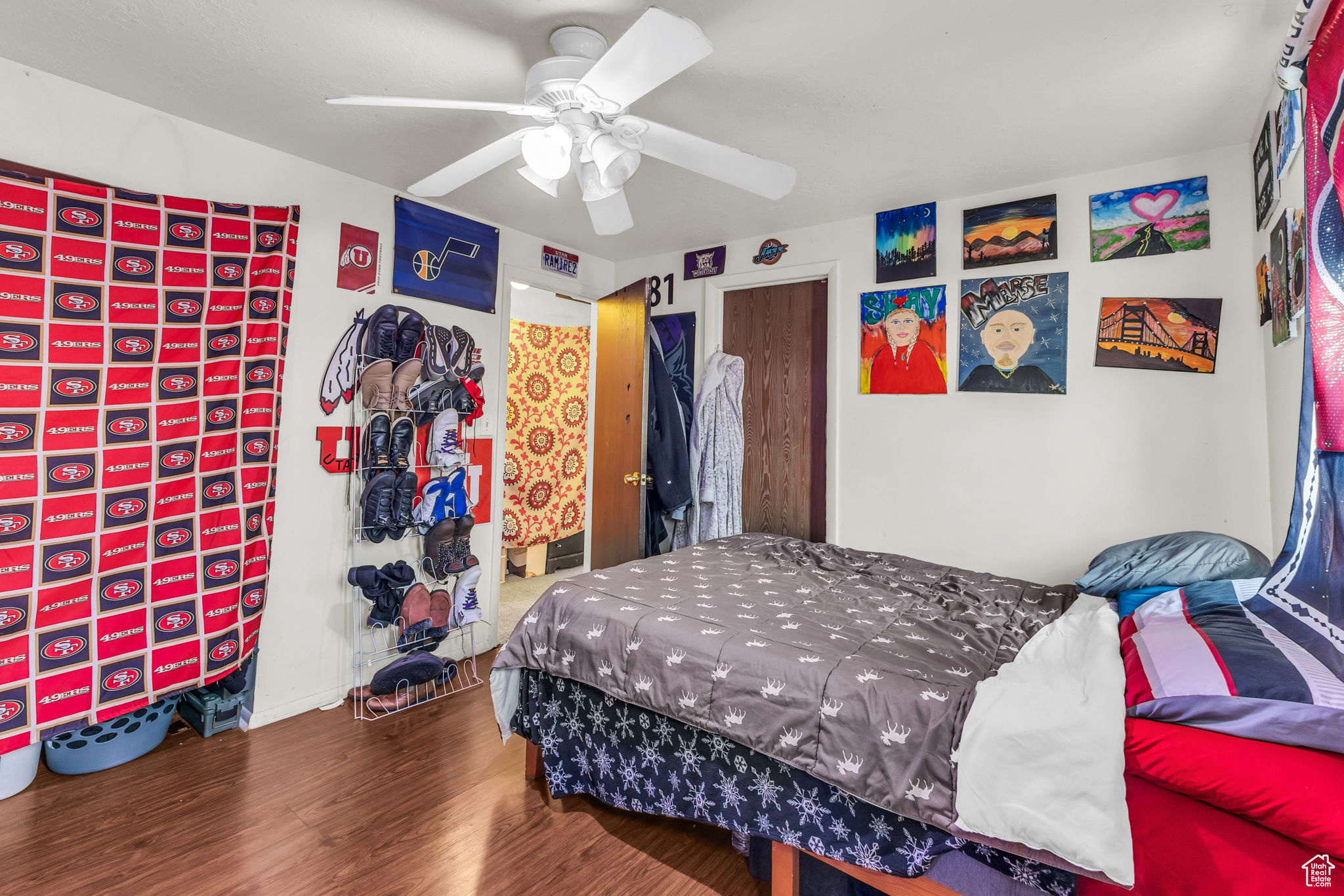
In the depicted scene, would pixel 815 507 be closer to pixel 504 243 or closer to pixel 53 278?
pixel 504 243

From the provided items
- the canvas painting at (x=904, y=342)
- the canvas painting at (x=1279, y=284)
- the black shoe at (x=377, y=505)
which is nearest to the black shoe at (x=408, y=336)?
the black shoe at (x=377, y=505)

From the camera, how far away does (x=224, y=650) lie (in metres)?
2.33

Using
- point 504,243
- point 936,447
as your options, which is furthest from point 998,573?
point 504,243

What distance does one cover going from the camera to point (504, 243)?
339cm

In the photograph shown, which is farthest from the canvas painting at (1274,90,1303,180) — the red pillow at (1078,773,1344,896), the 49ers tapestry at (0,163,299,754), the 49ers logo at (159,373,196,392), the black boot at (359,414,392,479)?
the 49ers logo at (159,373,196,392)

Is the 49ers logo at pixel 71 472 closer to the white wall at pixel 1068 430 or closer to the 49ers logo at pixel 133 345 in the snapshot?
the 49ers logo at pixel 133 345

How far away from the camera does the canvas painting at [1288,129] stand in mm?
1559

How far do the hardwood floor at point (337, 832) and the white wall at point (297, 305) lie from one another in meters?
0.43

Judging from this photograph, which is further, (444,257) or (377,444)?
(444,257)

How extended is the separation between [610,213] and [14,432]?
2109 mm

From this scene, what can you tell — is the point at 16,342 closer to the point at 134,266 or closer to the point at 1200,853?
the point at 134,266

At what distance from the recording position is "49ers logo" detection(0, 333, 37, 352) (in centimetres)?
188

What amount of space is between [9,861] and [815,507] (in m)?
3.30

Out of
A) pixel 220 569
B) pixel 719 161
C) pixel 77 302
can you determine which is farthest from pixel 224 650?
pixel 719 161
